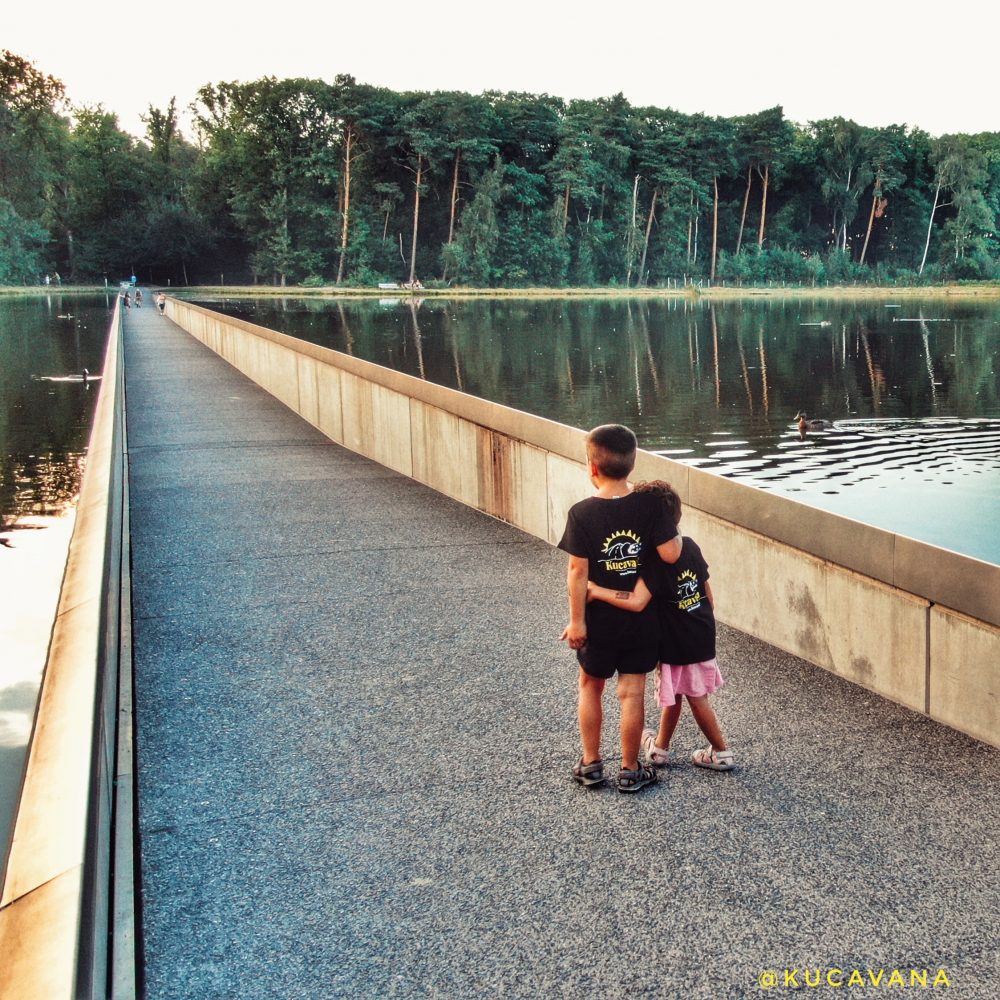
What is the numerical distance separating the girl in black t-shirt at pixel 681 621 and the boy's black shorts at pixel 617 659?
0.14 metres

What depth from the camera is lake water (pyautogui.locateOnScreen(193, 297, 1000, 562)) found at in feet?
78.9

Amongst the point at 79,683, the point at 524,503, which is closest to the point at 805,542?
the point at 79,683

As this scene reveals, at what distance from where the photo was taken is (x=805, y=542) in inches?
276

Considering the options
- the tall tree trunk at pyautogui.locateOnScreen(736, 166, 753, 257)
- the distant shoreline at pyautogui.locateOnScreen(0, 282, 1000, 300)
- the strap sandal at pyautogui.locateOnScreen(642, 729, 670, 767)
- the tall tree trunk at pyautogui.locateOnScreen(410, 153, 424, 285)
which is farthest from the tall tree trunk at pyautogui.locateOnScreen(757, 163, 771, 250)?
the strap sandal at pyautogui.locateOnScreen(642, 729, 670, 767)

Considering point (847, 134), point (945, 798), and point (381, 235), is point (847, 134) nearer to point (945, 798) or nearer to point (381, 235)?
point (381, 235)

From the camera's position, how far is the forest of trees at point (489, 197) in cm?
11738

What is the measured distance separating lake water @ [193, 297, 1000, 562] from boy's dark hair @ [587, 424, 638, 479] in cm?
1252

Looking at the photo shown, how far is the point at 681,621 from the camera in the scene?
5.15 metres

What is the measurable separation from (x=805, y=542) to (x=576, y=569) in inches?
98.1

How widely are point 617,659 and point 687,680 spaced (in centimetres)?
38

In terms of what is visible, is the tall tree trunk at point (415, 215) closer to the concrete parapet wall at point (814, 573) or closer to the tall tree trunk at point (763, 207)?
the tall tree trunk at point (763, 207)

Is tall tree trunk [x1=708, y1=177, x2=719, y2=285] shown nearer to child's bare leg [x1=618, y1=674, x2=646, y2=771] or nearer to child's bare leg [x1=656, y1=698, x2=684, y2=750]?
child's bare leg [x1=656, y1=698, x2=684, y2=750]

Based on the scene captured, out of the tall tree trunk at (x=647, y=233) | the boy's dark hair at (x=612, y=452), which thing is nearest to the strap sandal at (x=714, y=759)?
the boy's dark hair at (x=612, y=452)

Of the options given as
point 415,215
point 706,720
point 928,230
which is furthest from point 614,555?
point 928,230
